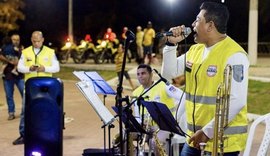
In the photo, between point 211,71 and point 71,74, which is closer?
point 211,71

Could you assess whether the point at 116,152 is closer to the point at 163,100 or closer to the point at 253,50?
the point at 163,100

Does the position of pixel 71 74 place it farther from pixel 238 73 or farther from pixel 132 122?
pixel 238 73

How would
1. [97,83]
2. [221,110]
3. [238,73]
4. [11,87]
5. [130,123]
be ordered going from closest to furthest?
[221,110] < [238,73] < [130,123] < [97,83] < [11,87]

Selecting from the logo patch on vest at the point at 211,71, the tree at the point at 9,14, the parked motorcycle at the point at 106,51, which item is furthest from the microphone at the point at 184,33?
the tree at the point at 9,14

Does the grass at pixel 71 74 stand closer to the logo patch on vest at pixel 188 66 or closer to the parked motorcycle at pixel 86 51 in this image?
the parked motorcycle at pixel 86 51

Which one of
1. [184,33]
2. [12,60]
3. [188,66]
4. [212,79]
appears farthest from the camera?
[12,60]

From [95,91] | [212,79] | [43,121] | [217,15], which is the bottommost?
[43,121]

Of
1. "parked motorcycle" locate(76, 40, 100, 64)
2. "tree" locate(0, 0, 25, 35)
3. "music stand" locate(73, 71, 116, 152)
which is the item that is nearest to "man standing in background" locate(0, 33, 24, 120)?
"music stand" locate(73, 71, 116, 152)

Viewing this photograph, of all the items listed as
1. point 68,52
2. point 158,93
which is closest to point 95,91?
point 158,93

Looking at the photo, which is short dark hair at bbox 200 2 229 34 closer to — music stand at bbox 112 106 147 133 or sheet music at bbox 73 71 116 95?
music stand at bbox 112 106 147 133

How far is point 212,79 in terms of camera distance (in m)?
4.25

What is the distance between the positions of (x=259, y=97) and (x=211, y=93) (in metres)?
10.0

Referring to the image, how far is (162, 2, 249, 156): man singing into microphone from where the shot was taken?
413cm

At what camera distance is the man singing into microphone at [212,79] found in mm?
4129
